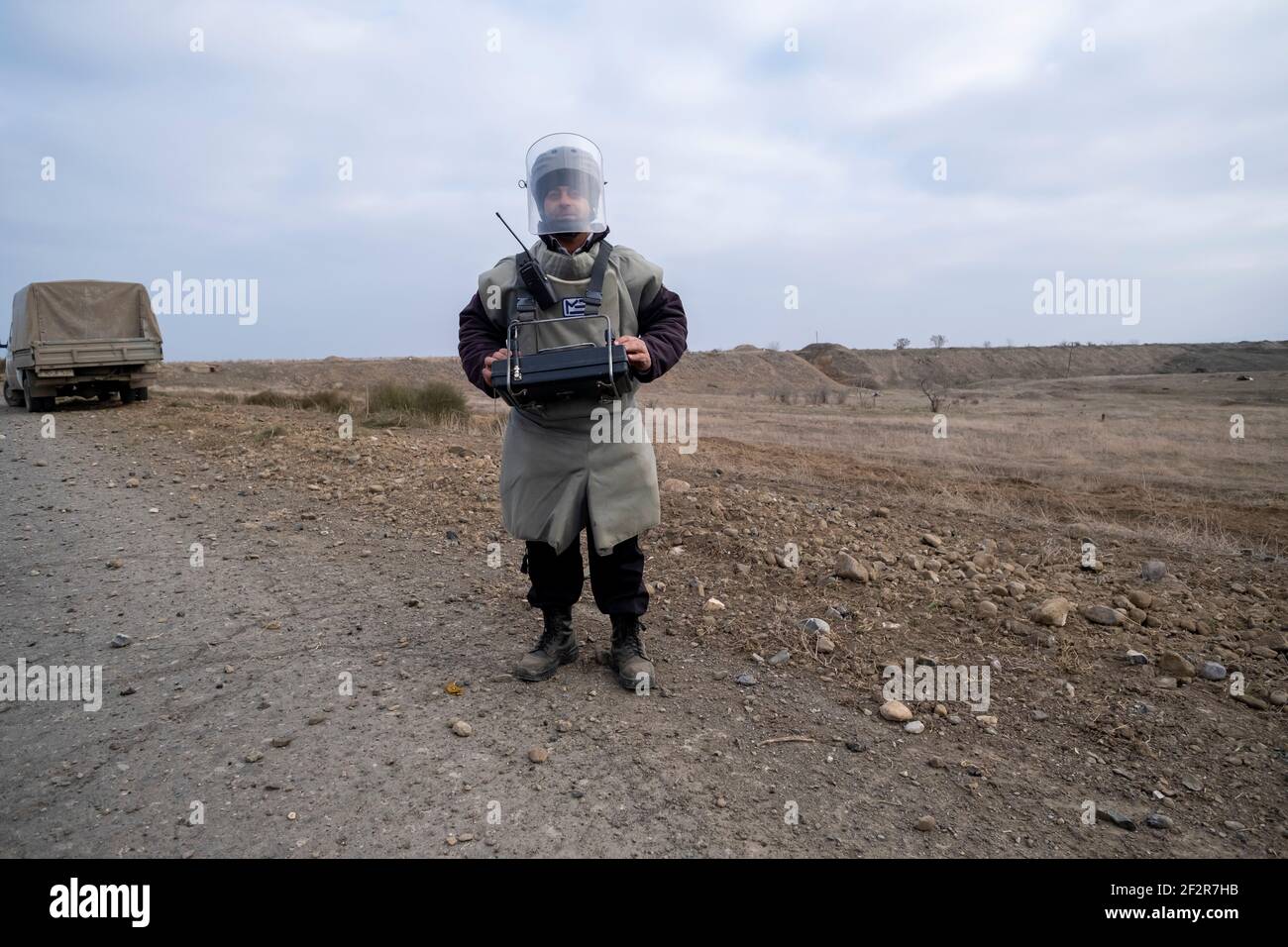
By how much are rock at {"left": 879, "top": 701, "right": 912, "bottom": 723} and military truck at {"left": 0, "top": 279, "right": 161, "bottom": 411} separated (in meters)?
16.4

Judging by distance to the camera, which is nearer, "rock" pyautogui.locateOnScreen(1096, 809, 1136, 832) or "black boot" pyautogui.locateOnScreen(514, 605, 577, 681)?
"rock" pyautogui.locateOnScreen(1096, 809, 1136, 832)

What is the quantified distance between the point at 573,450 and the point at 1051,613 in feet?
7.84

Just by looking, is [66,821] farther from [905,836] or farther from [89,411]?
[89,411]

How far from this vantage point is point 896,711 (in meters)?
2.95

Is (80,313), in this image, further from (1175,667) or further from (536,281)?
(1175,667)

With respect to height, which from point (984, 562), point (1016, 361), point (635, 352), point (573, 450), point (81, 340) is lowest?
point (984, 562)

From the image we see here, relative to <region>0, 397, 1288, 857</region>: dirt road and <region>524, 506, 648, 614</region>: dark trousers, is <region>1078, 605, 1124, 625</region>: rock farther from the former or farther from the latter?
<region>524, 506, 648, 614</region>: dark trousers

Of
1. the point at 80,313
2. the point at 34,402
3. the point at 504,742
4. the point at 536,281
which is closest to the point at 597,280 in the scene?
the point at 536,281

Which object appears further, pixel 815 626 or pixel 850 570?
pixel 850 570

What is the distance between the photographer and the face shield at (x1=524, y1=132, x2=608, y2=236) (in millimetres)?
2951

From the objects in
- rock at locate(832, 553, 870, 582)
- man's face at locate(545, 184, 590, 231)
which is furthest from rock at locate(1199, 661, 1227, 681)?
man's face at locate(545, 184, 590, 231)

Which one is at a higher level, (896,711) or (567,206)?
(567,206)

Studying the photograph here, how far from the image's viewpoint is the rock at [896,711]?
9.59 feet
